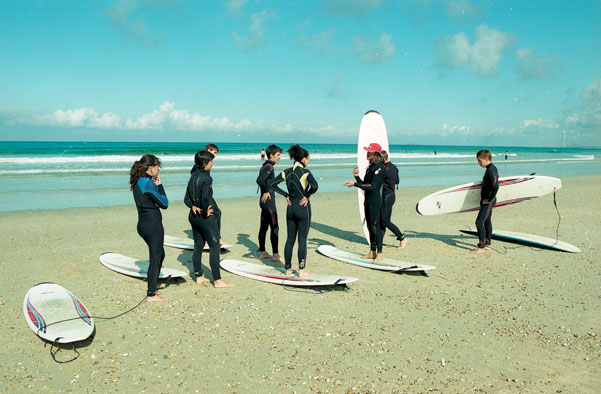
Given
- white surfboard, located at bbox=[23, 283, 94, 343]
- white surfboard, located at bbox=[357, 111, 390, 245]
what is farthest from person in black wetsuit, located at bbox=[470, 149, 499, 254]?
white surfboard, located at bbox=[23, 283, 94, 343]

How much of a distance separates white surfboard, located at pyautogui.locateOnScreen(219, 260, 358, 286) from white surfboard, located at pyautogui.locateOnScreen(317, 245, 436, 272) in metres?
1.00

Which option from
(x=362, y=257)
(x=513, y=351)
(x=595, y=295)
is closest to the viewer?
(x=513, y=351)

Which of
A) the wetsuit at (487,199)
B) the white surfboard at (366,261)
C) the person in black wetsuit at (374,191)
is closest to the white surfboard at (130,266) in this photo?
the white surfboard at (366,261)

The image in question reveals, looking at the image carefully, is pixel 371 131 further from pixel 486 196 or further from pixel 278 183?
pixel 278 183

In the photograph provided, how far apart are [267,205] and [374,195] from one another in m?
1.73

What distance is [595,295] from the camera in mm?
5461

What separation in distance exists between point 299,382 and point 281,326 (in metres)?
1.07

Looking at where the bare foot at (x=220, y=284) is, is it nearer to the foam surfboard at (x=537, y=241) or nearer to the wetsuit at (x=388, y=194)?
the wetsuit at (x=388, y=194)

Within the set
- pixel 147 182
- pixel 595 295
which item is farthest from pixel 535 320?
pixel 147 182

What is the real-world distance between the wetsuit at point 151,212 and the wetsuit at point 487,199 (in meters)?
5.36

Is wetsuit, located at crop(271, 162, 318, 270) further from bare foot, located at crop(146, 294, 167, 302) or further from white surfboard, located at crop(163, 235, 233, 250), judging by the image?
white surfboard, located at crop(163, 235, 233, 250)

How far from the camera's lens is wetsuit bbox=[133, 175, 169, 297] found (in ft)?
15.1

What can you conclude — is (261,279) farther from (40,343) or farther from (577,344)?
(577,344)

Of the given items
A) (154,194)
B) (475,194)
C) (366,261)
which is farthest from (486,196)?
(154,194)
